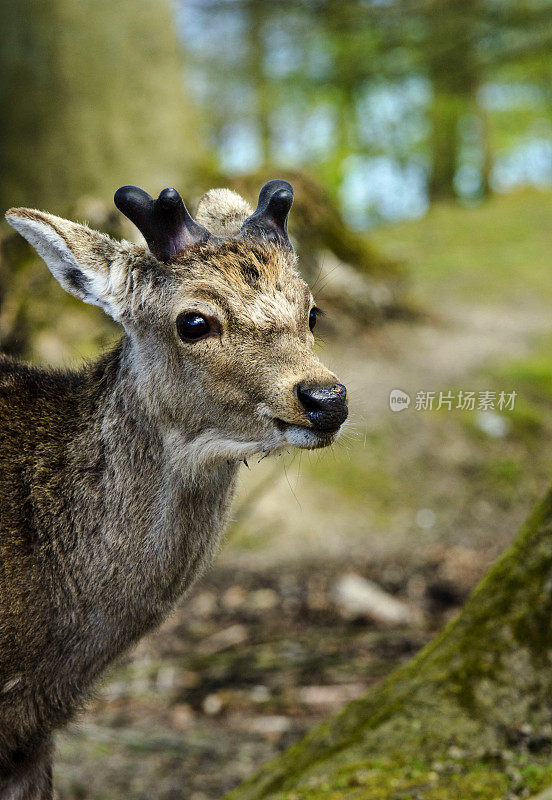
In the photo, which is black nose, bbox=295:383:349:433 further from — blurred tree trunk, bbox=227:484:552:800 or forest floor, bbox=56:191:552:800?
blurred tree trunk, bbox=227:484:552:800

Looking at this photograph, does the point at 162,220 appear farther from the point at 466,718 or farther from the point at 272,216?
the point at 466,718

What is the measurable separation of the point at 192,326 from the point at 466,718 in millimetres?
2420

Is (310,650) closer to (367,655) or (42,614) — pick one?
(367,655)

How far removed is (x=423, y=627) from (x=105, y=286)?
506 centimetres

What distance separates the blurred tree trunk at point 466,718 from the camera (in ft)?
13.0

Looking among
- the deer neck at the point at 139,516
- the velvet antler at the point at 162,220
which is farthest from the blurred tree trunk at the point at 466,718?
the velvet antler at the point at 162,220

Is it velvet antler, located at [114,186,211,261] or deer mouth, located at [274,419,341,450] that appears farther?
velvet antler, located at [114,186,211,261]

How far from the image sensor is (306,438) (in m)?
3.61

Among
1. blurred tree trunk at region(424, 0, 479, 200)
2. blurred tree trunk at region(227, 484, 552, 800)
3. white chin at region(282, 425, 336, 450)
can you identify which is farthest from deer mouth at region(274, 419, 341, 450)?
blurred tree trunk at region(424, 0, 479, 200)

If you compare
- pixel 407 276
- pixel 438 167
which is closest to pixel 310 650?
pixel 407 276

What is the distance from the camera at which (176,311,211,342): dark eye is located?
3.87 m

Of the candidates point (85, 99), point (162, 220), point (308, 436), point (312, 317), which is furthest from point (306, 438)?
point (85, 99)

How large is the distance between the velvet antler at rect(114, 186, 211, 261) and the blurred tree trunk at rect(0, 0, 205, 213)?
22.2 ft

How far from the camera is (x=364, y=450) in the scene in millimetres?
9953
